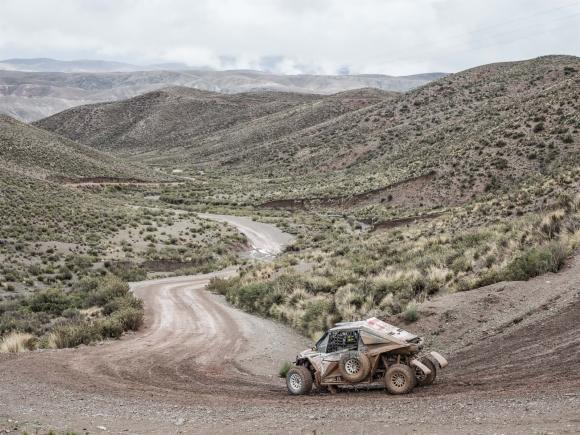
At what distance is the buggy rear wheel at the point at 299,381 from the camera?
494 inches

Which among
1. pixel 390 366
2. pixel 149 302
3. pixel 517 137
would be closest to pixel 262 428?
pixel 390 366

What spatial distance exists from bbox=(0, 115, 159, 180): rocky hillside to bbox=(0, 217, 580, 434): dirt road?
64.3 meters

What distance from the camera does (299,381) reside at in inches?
498

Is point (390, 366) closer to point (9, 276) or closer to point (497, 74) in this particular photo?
point (9, 276)

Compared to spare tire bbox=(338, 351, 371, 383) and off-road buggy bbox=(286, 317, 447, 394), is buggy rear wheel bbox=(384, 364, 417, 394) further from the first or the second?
spare tire bbox=(338, 351, 371, 383)

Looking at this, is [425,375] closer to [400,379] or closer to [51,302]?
[400,379]

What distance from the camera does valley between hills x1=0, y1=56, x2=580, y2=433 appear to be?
11.1 metres

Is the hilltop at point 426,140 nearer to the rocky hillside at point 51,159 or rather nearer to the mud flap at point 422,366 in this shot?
the rocky hillside at point 51,159

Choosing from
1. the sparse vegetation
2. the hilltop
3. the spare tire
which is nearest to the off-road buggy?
the spare tire

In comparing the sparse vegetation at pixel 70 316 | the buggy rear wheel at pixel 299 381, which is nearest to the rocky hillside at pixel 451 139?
the sparse vegetation at pixel 70 316

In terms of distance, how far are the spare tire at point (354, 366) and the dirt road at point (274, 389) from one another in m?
0.41

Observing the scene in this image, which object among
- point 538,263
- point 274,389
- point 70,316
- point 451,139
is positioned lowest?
point 70,316

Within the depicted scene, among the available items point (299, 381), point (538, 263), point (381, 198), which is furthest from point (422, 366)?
point (381, 198)

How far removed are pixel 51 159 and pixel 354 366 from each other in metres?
89.3
